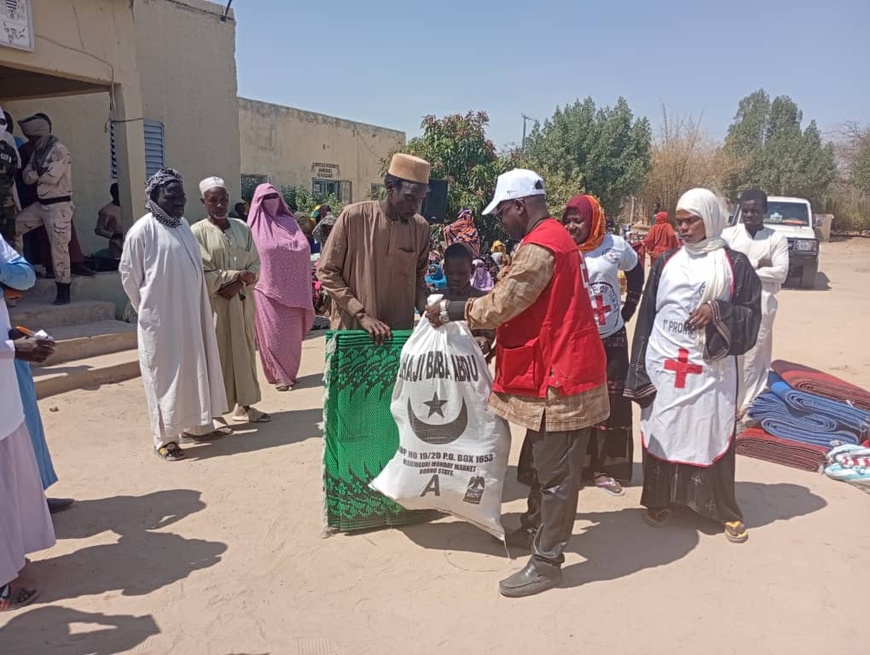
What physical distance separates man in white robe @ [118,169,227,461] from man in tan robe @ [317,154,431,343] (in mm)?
1399

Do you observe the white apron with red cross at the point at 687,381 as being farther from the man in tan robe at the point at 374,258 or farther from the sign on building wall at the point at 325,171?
Answer: the sign on building wall at the point at 325,171

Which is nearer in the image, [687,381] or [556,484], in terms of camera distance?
[556,484]

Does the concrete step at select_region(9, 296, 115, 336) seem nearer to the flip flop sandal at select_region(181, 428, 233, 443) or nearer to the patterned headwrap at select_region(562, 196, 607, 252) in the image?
the flip flop sandal at select_region(181, 428, 233, 443)

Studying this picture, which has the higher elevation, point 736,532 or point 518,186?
point 518,186

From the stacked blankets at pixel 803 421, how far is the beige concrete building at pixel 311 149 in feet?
46.7

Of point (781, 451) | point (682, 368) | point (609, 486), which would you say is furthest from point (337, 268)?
point (781, 451)

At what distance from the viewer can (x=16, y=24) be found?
6.32 m

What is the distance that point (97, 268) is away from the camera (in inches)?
337

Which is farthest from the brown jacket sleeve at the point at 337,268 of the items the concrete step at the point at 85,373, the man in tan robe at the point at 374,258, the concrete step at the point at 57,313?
the concrete step at the point at 57,313

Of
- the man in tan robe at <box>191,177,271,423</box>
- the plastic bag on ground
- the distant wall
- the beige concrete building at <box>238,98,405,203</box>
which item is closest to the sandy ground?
the plastic bag on ground

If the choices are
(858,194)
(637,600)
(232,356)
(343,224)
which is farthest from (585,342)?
(858,194)

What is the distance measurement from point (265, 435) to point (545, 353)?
2.94m

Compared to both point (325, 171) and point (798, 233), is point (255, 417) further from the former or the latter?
point (325, 171)

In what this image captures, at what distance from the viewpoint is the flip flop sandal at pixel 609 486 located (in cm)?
403
